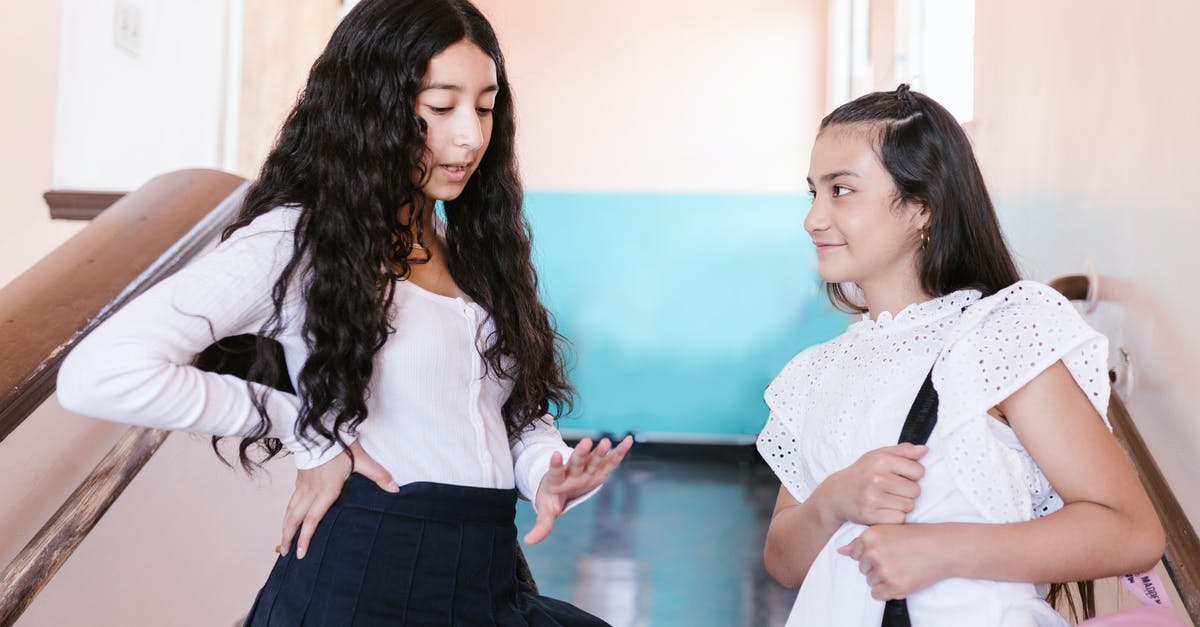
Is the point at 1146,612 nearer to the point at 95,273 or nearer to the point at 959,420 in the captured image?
the point at 959,420

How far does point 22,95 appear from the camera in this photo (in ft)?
11.2

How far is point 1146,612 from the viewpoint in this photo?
1.23 m

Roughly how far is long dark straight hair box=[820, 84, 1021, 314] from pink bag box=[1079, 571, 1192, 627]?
404mm

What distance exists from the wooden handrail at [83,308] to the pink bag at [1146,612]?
1.40 m

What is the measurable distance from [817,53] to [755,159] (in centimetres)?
103

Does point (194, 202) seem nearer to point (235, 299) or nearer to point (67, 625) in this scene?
point (67, 625)

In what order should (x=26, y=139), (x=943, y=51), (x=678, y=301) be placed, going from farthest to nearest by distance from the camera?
(x=678, y=301)
(x=943, y=51)
(x=26, y=139)

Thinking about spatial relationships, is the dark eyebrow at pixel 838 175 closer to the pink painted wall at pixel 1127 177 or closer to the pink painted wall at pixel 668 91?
the pink painted wall at pixel 1127 177

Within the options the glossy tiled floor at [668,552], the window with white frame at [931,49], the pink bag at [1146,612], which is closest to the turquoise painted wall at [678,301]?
the glossy tiled floor at [668,552]

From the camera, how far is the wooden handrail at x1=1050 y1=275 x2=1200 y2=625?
4.80ft

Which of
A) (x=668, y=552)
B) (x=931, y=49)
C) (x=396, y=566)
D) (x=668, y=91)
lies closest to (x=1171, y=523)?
(x=396, y=566)

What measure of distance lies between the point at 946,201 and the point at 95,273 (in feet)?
4.46

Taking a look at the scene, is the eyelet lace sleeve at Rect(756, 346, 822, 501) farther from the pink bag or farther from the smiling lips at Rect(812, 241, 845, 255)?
the pink bag

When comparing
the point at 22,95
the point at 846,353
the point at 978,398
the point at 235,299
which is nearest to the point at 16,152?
the point at 22,95
